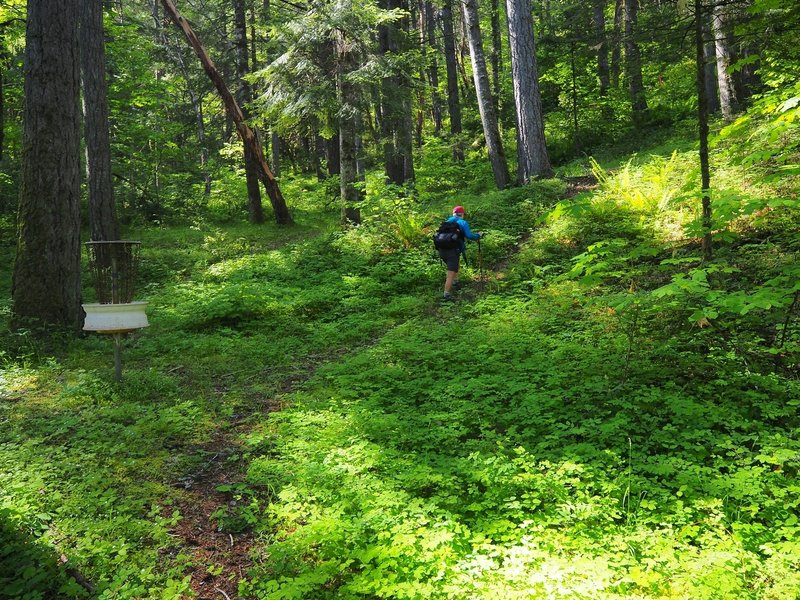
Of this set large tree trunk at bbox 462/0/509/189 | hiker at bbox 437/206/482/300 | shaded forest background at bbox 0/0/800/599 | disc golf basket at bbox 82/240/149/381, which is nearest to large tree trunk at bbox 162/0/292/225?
shaded forest background at bbox 0/0/800/599

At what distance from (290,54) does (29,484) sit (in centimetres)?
1189

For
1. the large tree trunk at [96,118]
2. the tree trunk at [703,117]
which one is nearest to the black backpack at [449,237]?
the tree trunk at [703,117]

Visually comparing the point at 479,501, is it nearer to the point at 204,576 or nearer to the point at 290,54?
the point at 204,576

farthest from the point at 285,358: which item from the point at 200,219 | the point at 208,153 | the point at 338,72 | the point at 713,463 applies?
the point at 208,153

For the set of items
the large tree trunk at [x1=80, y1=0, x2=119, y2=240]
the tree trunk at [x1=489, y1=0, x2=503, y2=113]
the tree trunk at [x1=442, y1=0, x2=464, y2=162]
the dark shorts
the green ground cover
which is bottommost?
the green ground cover

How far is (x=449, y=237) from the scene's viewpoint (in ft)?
30.3

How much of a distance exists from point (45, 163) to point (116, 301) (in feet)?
9.26

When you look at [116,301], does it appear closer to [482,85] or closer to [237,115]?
[237,115]

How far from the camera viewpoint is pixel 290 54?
12.9m

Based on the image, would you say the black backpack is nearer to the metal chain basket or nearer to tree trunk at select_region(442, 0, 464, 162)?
the metal chain basket

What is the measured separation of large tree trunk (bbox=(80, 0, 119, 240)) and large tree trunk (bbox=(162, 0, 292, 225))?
113 inches

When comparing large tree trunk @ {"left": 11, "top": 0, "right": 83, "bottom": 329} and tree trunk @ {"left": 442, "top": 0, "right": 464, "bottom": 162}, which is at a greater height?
tree trunk @ {"left": 442, "top": 0, "right": 464, "bottom": 162}

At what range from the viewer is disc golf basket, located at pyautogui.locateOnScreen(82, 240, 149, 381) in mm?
5648


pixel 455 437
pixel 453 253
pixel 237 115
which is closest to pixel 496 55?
pixel 237 115
